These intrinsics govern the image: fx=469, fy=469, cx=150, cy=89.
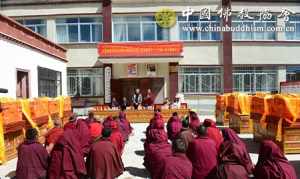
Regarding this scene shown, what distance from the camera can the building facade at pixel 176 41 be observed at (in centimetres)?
3178

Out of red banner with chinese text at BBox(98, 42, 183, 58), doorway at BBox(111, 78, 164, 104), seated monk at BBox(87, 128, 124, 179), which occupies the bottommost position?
seated monk at BBox(87, 128, 124, 179)

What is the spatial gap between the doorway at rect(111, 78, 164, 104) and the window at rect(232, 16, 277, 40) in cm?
623

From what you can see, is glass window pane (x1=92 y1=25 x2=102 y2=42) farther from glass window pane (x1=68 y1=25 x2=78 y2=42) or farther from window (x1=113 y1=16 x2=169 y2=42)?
glass window pane (x1=68 y1=25 x2=78 y2=42)

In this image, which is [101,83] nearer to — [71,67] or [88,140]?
[71,67]

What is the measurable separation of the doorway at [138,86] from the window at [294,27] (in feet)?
31.4

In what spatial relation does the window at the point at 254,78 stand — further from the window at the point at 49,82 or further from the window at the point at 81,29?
the window at the point at 49,82

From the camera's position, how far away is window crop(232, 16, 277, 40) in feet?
107

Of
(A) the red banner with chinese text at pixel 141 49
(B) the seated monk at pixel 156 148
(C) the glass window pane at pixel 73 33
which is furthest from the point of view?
(C) the glass window pane at pixel 73 33

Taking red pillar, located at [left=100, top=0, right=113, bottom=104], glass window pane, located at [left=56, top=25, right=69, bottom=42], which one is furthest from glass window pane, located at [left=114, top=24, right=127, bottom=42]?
glass window pane, located at [left=56, top=25, right=69, bottom=42]

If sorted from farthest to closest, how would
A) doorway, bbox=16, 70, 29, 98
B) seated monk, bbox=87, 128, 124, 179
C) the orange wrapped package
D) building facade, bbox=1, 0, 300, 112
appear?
1. building facade, bbox=1, 0, 300, 112
2. doorway, bbox=16, 70, 29, 98
3. the orange wrapped package
4. seated monk, bbox=87, 128, 124, 179

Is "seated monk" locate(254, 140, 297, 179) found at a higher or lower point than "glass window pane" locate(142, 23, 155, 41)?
lower

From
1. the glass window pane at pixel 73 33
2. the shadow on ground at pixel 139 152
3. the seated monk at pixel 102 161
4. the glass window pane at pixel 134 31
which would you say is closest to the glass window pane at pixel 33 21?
the glass window pane at pixel 73 33

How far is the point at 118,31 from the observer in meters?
32.4

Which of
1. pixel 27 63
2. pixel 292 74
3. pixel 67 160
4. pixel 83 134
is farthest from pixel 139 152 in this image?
pixel 292 74
